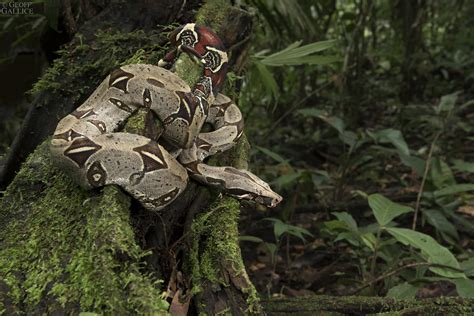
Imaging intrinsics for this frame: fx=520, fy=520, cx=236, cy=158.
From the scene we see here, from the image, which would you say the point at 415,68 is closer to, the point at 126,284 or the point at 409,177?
the point at 409,177

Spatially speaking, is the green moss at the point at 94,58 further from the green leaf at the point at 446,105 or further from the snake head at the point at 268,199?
the green leaf at the point at 446,105

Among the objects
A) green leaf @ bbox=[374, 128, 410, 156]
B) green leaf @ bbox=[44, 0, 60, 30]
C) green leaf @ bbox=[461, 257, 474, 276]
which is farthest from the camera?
green leaf @ bbox=[374, 128, 410, 156]

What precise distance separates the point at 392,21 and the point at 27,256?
7.89 m

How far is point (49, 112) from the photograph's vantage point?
3967 millimetres

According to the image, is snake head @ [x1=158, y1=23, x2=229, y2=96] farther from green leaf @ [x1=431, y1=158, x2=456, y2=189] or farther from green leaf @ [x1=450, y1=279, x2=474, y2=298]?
green leaf @ [x1=431, y1=158, x2=456, y2=189]

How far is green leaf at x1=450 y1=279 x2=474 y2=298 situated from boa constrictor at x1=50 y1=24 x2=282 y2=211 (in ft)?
4.73

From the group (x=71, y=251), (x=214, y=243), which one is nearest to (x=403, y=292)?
(x=214, y=243)

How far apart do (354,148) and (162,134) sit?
3327 mm

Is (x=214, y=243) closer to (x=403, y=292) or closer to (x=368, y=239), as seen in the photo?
(x=403, y=292)

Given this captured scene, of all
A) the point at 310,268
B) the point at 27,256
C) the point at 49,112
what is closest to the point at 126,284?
the point at 27,256

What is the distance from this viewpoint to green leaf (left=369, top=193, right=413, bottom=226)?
13.7ft

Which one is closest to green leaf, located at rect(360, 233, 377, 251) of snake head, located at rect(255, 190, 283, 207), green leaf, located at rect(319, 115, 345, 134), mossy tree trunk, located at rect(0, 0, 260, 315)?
snake head, located at rect(255, 190, 283, 207)

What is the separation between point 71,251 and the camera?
2578 millimetres

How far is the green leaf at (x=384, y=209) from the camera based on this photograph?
418cm
